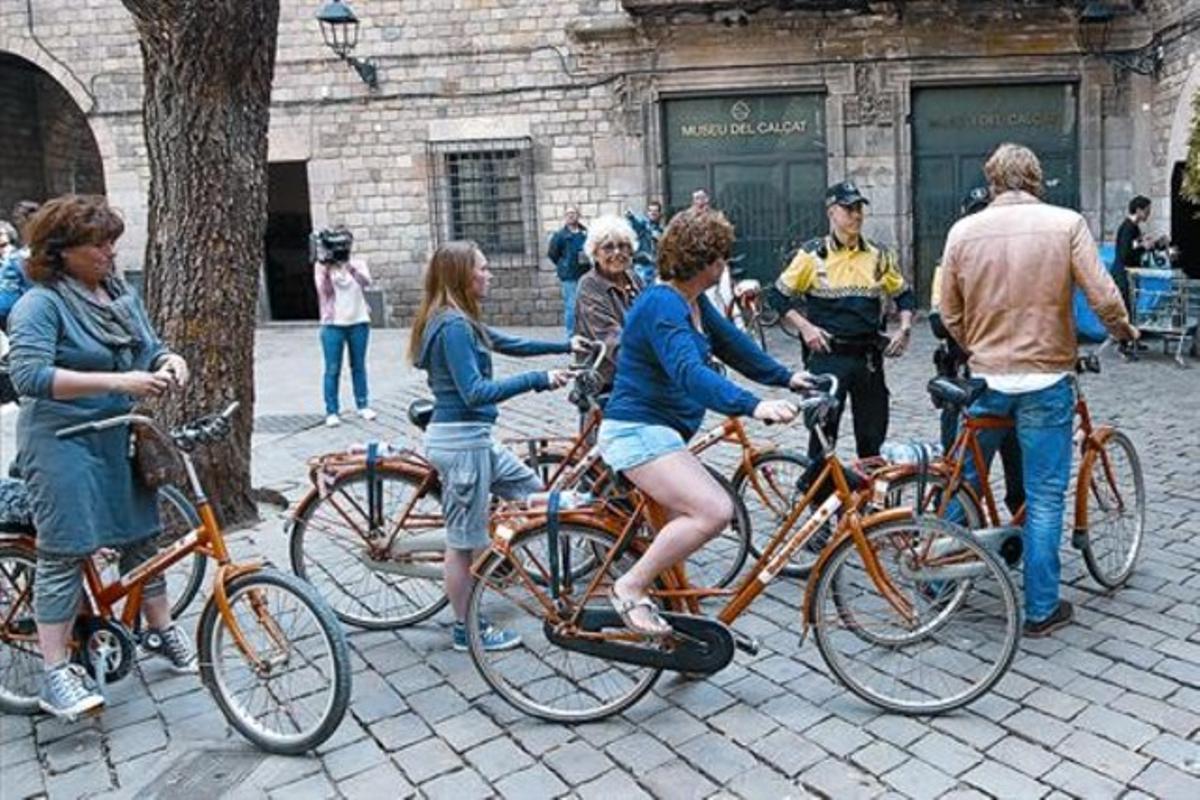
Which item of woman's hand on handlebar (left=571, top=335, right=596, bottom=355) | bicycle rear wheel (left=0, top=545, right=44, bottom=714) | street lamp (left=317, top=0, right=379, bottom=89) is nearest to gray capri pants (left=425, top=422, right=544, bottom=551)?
woman's hand on handlebar (left=571, top=335, right=596, bottom=355)

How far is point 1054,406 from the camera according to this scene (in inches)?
161

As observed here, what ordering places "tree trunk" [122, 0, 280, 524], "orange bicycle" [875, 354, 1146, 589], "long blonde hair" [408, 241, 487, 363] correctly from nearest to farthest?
"long blonde hair" [408, 241, 487, 363] → "orange bicycle" [875, 354, 1146, 589] → "tree trunk" [122, 0, 280, 524]

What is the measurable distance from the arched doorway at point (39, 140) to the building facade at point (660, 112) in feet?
7.78

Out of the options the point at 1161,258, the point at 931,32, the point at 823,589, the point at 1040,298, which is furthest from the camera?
the point at 931,32

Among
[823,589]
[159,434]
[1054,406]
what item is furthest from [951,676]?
[159,434]

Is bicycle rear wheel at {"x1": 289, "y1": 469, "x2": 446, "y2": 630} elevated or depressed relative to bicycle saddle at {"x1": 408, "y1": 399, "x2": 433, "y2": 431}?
depressed

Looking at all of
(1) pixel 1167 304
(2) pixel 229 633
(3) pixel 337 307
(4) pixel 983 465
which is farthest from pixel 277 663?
(1) pixel 1167 304

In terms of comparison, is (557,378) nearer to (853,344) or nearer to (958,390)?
(958,390)

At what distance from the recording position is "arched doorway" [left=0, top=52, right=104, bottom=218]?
59.2ft

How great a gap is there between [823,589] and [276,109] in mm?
14230

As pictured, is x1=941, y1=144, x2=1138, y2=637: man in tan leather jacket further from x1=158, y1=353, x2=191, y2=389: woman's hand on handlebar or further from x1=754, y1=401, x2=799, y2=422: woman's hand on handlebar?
x1=158, y1=353, x2=191, y2=389: woman's hand on handlebar

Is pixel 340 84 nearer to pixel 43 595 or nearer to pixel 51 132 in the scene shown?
pixel 51 132

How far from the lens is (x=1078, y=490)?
14.6 feet

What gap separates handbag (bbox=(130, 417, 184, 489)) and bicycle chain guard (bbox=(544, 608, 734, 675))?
58.4 inches
